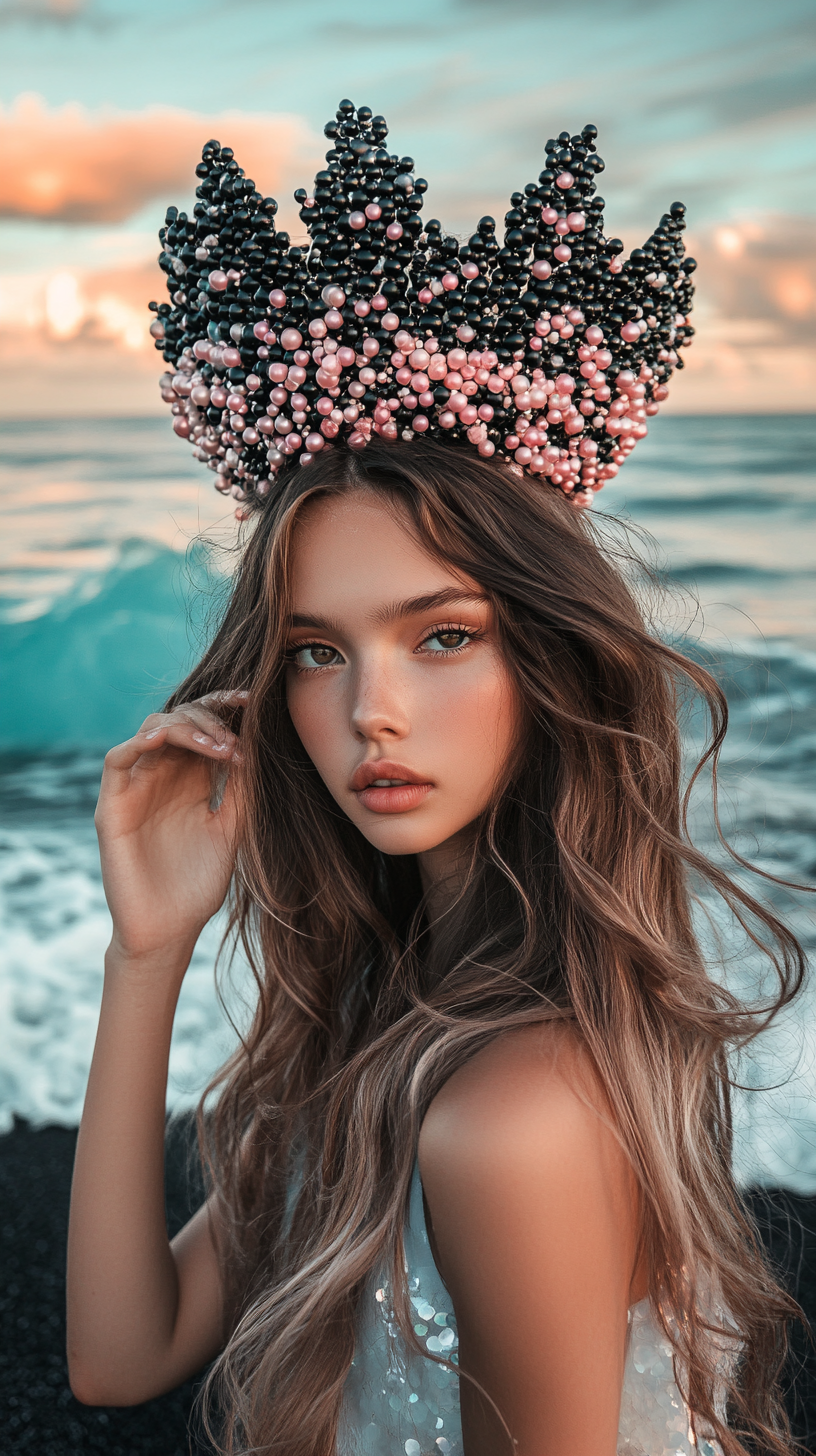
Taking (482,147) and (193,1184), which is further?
(482,147)

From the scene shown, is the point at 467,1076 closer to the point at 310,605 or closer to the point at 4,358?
the point at 310,605

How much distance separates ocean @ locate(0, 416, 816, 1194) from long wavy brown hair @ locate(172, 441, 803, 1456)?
1414 mm

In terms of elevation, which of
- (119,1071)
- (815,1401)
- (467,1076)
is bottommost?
(815,1401)

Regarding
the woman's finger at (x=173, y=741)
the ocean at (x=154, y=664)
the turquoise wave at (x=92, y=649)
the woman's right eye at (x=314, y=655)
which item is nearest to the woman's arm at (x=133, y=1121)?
the woman's finger at (x=173, y=741)

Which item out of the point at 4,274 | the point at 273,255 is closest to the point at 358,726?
the point at 273,255

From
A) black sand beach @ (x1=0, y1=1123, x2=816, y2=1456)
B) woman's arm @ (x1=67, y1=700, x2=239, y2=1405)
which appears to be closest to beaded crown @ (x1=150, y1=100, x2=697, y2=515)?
woman's arm @ (x1=67, y1=700, x2=239, y2=1405)

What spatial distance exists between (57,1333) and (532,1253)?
162 cm

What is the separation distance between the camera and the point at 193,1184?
Result: 2.68 meters

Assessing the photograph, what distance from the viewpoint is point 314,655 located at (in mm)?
1487

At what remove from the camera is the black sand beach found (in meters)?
1.98

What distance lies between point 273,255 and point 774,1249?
7.94ft

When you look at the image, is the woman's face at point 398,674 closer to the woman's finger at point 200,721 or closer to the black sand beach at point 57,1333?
the woman's finger at point 200,721

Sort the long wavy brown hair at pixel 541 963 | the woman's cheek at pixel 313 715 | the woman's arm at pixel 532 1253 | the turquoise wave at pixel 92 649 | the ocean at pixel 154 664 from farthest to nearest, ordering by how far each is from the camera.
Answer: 1. the turquoise wave at pixel 92 649
2. the ocean at pixel 154 664
3. the woman's cheek at pixel 313 715
4. the long wavy brown hair at pixel 541 963
5. the woman's arm at pixel 532 1253

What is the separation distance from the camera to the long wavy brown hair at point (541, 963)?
1.35 meters
